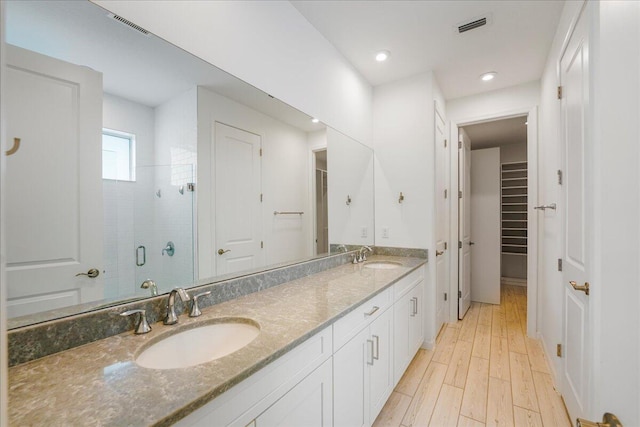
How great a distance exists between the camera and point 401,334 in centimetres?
203

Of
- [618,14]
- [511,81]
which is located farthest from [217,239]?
[511,81]

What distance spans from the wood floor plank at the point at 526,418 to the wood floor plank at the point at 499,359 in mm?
367

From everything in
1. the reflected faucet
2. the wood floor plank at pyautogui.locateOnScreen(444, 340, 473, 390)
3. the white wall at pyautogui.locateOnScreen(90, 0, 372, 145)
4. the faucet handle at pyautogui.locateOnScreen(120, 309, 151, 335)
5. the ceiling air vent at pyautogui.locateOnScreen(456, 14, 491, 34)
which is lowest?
the wood floor plank at pyautogui.locateOnScreen(444, 340, 473, 390)

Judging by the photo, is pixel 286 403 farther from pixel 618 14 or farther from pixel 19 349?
pixel 618 14

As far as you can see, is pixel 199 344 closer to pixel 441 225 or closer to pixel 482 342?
pixel 441 225

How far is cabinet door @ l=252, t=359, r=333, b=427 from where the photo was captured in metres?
0.88

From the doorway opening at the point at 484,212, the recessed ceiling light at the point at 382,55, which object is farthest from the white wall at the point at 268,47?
the doorway opening at the point at 484,212

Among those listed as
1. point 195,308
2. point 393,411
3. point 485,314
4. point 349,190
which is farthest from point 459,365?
point 195,308

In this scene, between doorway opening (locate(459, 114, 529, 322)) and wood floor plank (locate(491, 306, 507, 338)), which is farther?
doorway opening (locate(459, 114, 529, 322))

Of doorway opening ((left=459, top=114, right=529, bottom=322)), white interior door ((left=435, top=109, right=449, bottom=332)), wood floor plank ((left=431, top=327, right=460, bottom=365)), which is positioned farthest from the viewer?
doorway opening ((left=459, top=114, right=529, bottom=322))

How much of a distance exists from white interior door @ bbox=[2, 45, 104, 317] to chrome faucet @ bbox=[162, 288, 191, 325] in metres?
0.22

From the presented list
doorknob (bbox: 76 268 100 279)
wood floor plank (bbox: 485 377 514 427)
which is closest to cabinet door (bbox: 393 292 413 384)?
wood floor plank (bbox: 485 377 514 427)

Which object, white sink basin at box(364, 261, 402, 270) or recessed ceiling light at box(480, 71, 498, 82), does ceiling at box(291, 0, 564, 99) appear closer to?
recessed ceiling light at box(480, 71, 498, 82)

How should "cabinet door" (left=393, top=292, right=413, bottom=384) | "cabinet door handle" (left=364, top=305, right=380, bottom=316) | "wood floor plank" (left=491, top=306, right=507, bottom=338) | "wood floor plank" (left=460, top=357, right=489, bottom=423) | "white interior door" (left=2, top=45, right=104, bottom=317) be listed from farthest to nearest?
"wood floor plank" (left=491, top=306, right=507, bottom=338), "cabinet door" (left=393, top=292, right=413, bottom=384), "wood floor plank" (left=460, top=357, right=489, bottom=423), "cabinet door handle" (left=364, top=305, right=380, bottom=316), "white interior door" (left=2, top=45, right=104, bottom=317)
